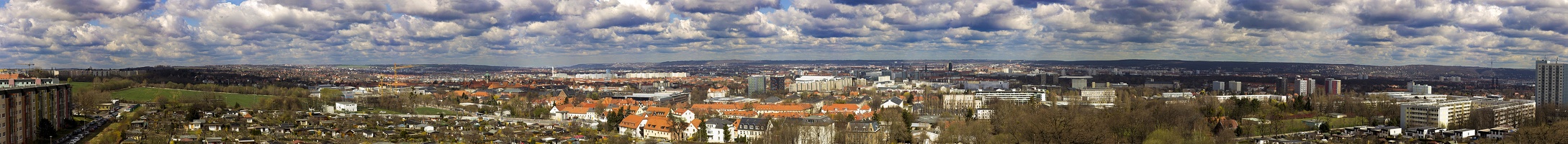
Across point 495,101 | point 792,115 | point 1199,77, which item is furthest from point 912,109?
point 1199,77

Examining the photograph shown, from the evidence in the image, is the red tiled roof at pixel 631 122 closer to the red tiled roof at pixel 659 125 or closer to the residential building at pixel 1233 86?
the red tiled roof at pixel 659 125

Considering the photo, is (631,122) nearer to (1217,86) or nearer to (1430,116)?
(1430,116)

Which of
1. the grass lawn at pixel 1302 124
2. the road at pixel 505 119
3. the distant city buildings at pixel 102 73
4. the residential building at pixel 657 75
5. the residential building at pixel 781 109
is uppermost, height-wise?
the distant city buildings at pixel 102 73

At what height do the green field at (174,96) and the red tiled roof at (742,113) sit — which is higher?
the green field at (174,96)

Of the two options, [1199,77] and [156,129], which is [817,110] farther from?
[1199,77]

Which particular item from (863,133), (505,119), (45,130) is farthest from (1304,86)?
(45,130)

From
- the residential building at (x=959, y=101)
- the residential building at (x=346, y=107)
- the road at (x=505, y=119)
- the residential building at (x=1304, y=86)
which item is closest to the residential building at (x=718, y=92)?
the residential building at (x=959, y=101)

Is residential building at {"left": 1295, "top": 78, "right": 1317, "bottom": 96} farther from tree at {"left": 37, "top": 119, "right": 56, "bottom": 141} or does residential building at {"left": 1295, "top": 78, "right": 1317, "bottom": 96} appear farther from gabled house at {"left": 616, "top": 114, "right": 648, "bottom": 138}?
tree at {"left": 37, "top": 119, "right": 56, "bottom": 141}
